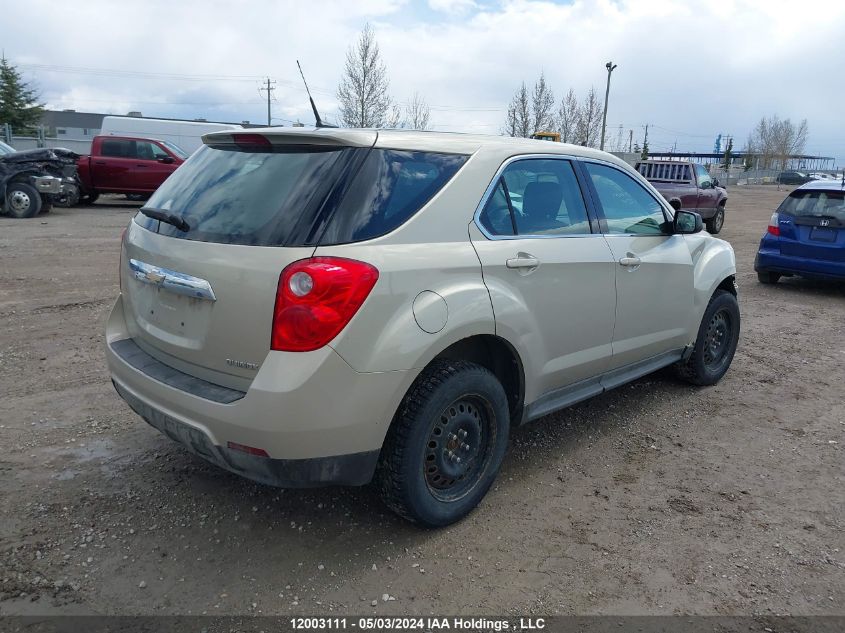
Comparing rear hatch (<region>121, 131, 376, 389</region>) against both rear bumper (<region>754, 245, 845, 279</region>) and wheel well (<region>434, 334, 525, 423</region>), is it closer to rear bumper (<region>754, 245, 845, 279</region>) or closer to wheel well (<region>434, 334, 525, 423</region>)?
wheel well (<region>434, 334, 525, 423</region>)

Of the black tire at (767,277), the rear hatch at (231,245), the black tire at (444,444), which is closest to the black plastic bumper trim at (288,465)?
the black tire at (444,444)

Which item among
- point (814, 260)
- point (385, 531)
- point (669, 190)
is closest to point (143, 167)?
point (669, 190)

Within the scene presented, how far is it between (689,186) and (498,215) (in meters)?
14.8

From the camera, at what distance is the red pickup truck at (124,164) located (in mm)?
17531

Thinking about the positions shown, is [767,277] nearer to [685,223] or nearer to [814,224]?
[814,224]

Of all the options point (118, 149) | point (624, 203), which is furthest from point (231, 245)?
point (118, 149)

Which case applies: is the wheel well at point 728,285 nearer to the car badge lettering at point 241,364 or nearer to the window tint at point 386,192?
the window tint at point 386,192

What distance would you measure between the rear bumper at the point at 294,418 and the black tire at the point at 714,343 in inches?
119

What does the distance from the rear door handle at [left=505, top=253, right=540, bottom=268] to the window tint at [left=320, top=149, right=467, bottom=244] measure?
1.63 feet

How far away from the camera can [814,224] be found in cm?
885

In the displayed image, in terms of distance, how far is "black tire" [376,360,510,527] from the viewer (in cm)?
286

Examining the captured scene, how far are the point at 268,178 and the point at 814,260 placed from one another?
8.31 meters

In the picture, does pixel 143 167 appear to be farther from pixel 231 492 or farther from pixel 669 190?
pixel 231 492

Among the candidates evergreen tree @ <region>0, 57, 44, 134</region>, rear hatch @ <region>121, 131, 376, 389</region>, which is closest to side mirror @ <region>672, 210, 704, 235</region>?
rear hatch @ <region>121, 131, 376, 389</region>
